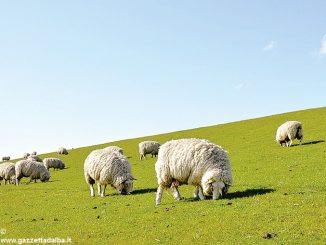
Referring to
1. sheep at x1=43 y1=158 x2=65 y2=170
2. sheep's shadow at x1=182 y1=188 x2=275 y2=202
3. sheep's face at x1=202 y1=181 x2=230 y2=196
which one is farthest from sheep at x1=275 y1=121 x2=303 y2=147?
sheep at x1=43 y1=158 x2=65 y2=170

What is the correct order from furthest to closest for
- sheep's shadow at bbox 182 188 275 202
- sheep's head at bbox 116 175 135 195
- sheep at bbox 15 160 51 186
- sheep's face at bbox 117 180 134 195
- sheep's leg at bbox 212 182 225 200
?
sheep at bbox 15 160 51 186
sheep's face at bbox 117 180 134 195
sheep's head at bbox 116 175 135 195
sheep's shadow at bbox 182 188 275 202
sheep's leg at bbox 212 182 225 200

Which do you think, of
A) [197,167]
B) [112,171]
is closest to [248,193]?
[197,167]

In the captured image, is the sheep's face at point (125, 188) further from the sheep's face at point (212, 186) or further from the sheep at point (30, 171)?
the sheep at point (30, 171)

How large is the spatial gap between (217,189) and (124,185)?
21.4ft

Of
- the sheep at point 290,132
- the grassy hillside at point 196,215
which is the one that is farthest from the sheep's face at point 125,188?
the sheep at point 290,132

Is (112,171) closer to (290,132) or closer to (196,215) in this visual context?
(196,215)

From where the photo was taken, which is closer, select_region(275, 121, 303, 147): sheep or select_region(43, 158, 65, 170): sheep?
select_region(275, 121, 303, 147): sheep

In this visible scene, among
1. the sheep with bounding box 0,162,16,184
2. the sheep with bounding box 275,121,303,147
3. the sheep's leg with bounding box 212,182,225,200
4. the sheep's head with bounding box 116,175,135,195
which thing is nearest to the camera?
the sheep's leg with bounding box 212,182,225,200

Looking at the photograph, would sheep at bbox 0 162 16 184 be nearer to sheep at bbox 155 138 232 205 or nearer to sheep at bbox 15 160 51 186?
sheep at bbox 15 160 51 186

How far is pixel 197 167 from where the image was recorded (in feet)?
48.9

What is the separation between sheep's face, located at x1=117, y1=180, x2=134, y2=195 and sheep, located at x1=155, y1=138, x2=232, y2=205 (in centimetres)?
438

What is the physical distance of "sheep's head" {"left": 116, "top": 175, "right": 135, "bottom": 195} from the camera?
19.8 metres

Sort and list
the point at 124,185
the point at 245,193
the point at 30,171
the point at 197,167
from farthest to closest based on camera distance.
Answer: the point at 30,171
the point at 124,185
the point at 245,193
the point at 197,167

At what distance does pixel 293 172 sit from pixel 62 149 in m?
51.5
